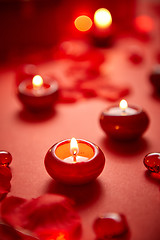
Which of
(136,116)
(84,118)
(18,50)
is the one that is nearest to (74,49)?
(18,50)

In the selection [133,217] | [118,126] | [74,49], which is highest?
[74,49]

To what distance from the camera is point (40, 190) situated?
29.3 inches

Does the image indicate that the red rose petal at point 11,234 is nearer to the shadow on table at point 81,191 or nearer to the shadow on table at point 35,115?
the shadow on table at point 81,191

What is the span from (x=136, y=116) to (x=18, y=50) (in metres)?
0.94

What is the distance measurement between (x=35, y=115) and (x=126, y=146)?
36 cm

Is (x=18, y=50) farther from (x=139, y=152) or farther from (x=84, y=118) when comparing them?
(x=139, y=152)

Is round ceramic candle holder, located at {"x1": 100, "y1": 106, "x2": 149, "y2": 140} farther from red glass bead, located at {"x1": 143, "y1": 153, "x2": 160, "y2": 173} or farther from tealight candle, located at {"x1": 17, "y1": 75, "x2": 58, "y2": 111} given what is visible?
tealight candle, located at {"x1": 17, "y1": 75, "x2": 58, "y2": 111}

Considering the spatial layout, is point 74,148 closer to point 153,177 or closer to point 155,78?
point 153,177

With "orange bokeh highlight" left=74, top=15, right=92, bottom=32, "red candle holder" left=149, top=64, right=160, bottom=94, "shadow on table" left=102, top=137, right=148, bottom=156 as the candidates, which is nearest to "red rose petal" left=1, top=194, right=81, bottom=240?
"shadow on table" left=102, top=137, right=148, bottom=156

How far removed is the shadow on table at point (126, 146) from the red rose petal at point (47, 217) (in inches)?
11.1

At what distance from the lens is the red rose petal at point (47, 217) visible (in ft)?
1.99

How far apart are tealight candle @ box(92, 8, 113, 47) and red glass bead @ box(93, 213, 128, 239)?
1246 mm

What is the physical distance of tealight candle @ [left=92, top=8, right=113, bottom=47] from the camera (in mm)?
1679

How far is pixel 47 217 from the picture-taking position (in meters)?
0.62
